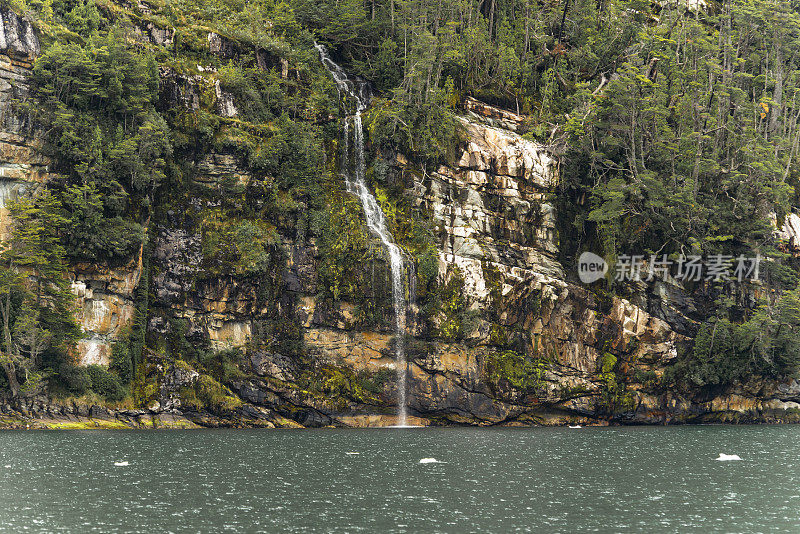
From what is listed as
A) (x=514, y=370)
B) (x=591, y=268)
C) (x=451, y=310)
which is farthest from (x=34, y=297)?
(x=591, y=268)

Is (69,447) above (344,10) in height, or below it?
below

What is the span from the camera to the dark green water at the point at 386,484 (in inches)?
779

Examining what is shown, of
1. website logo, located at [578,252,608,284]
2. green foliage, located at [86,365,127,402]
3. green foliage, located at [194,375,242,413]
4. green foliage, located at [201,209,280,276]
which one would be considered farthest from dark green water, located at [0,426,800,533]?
website logo, located at [578,252,608,284]

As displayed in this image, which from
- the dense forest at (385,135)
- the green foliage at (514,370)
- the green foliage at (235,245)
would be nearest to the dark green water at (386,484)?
the green foliage at (514,370)

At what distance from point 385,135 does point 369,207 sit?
541cm

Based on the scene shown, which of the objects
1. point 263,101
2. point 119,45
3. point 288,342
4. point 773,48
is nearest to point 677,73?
point 773,48

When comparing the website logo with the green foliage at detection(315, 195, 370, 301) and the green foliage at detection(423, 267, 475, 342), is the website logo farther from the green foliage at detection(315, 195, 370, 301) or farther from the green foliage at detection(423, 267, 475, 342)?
the green foliage at detection(315, 195, 370, 301)

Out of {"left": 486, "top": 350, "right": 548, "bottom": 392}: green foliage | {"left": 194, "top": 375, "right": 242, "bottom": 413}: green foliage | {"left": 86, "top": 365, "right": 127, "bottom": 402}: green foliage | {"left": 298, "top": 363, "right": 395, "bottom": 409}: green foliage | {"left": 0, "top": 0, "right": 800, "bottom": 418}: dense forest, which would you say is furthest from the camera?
{"left": 486, "top": 350, "right": 548, "bottom": 392}: green foliage

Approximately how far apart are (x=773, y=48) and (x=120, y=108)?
50.5m

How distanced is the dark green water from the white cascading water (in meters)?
8.29

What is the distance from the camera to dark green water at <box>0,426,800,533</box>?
19781 millimetres

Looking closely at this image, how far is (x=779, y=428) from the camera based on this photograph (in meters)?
49.2

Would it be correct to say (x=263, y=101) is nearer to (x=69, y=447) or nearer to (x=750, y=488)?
(x=69, y=447)

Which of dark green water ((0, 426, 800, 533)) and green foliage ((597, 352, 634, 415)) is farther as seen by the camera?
green foliage ((597, 352, 634, 415))
